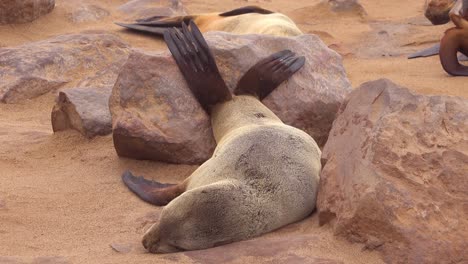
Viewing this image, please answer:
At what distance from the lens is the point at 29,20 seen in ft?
27.6

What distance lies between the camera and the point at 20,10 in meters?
8.25

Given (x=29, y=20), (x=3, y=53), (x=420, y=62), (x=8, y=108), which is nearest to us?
(x=8, y=108)

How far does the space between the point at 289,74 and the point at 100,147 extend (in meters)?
1.20

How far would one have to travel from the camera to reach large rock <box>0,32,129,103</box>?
20.4 feet

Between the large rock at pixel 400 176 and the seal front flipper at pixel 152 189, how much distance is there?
80 centimetres

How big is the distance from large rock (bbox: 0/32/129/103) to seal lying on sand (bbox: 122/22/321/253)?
64.2 inches

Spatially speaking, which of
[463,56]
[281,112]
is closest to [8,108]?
[281,112]

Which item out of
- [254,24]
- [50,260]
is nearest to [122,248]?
[50,260]

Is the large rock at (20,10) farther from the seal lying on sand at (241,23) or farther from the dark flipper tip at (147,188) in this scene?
the dark flipper tip at (147,188)

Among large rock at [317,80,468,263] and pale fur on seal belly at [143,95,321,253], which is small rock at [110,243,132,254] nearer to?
pale fur on seal belly at [143,95,321,253]

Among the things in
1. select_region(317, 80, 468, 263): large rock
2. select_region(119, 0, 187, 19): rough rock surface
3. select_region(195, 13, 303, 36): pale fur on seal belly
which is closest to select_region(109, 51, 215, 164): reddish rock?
select_region(317, 80, 468, 263): large rock

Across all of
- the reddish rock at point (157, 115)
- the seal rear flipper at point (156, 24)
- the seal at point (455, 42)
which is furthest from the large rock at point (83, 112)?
the seal at point (455, 42)

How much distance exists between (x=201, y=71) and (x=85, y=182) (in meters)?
0.92

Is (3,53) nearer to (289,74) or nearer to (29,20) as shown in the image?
(29,20)
